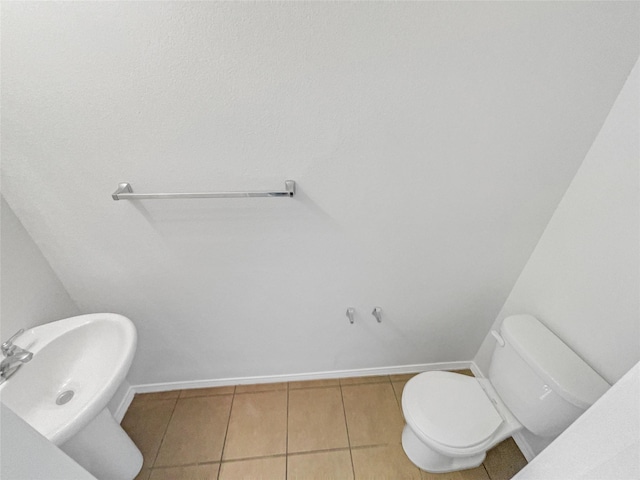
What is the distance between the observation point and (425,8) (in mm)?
734

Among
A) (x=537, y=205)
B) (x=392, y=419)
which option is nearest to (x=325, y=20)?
(x=537, y=205)

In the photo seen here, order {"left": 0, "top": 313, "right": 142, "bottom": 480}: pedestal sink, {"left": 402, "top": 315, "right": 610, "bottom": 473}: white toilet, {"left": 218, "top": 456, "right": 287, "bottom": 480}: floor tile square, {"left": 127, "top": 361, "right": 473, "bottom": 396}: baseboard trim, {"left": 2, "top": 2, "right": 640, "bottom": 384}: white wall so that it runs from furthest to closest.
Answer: {"left": 127, "top": 361, "right": 473, "bottom": 396}: baseboard trim, {"left": 218, "top": 456, "right": 287, "bottom": 480}: floor tile square, {"left": 402, "top": 315, "right": 610, "bottom": 473}: white toilet, {"left": 0, "top": 313, "right": 142, "bottom": 480}: pedestal sink, {"left": 2, "top": 2, "right": 640, "bottom": 384}: white wall

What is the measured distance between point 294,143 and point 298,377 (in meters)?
1.30

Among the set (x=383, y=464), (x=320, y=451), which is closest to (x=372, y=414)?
(x=383, y=464)

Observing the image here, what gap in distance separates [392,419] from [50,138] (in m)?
1.83

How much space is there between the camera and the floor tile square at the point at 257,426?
1.27 metres

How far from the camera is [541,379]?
98cm

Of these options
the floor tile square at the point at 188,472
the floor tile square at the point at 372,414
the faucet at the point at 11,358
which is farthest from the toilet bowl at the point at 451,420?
the faucet at the point at 11,358

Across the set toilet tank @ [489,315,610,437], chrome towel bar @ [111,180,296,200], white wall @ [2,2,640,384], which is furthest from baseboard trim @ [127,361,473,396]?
chrome towel bar @ [111,180,296,200]

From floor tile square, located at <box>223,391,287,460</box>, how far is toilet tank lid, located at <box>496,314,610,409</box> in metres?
1.14

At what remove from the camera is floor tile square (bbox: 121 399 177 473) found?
127 cm

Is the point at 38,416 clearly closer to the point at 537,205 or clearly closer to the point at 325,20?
the point at 325,20

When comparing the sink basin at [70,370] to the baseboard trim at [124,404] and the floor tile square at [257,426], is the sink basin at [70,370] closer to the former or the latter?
the baseboard trim at [124,404]

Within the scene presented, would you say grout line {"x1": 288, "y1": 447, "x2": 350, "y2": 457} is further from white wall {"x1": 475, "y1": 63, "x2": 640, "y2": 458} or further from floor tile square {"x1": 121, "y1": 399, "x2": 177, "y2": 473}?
white wall {"x1": 475, "y1": 63, "x2": 640, "y2": 458}
